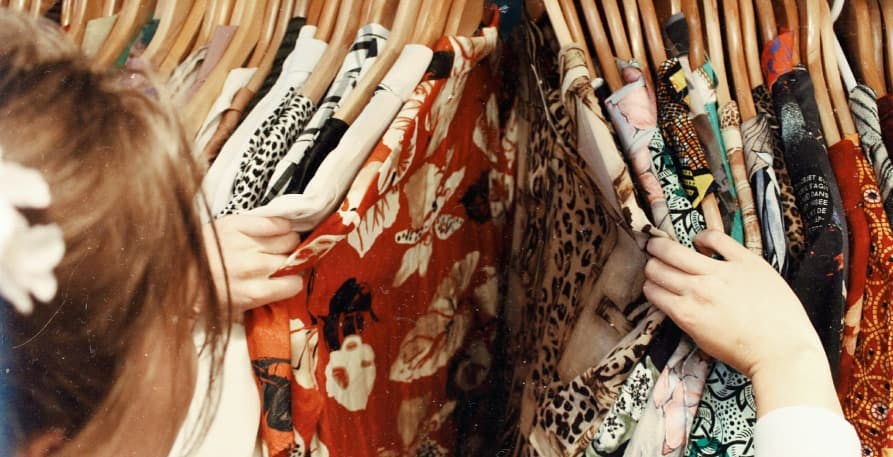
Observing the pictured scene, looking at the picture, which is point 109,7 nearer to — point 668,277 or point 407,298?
point 407,298

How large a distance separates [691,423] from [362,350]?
257 mm

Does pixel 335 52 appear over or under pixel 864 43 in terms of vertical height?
over

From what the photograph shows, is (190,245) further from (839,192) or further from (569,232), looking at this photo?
(839,192)

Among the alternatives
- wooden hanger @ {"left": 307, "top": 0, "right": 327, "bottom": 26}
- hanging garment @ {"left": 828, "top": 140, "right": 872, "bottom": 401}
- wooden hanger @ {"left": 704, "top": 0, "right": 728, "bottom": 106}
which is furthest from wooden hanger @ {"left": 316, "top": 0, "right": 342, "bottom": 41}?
hanging garment @ {"left": 828, "top": 140, "right": 872, "bottom": 401}

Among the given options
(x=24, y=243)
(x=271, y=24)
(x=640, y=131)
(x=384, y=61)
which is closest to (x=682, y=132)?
(x=640, y=131)

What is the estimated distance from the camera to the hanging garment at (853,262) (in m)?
0.47

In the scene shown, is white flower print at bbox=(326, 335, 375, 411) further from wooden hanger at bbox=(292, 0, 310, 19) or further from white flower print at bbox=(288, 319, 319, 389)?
wooden hanger at bbox=(292, 0, 310, 19)

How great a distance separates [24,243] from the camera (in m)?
0.37

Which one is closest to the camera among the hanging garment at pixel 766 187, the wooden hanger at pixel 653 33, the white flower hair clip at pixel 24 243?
the white flower hair clip at pixel 24 243

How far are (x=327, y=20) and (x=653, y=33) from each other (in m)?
0.28

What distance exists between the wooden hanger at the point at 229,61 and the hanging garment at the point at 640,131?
0.30 m

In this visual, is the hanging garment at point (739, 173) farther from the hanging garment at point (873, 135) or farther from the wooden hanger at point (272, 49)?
the wooden hanger at point (272, 49)

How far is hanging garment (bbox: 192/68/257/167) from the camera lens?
17.9 inches

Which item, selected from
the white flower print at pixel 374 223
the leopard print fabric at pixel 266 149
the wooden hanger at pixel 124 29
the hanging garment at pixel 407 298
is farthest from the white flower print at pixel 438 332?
the wooden hanger at pixel 124 29
